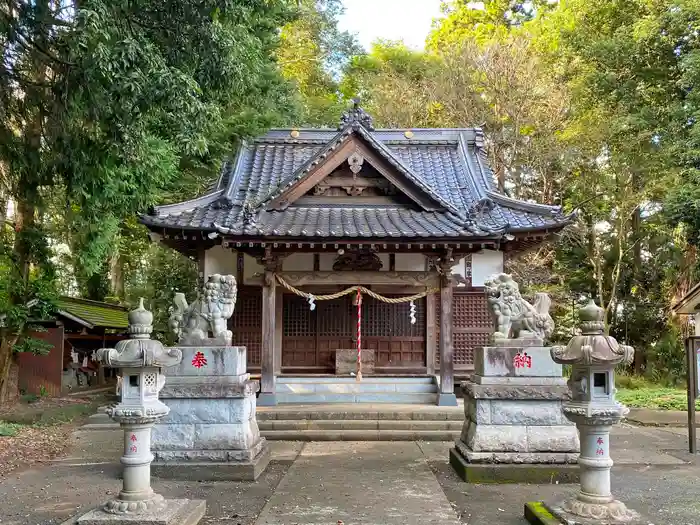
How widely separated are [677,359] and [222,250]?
17685mm

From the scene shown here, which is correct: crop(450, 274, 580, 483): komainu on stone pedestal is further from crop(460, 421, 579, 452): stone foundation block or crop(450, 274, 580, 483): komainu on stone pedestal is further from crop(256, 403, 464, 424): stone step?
crop(256, 403, 464, 424): stone step

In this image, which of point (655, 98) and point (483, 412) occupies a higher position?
point (655, 98)

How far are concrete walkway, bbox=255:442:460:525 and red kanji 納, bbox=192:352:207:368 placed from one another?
6.59ft

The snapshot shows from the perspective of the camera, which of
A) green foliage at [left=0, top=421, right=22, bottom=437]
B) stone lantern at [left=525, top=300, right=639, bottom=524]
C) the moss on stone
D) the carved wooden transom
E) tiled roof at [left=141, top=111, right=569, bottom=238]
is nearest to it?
stone lantern at [left=525, top=300, right=639, bottom=524]

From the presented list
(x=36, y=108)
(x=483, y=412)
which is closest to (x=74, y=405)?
(x=36, y=108)

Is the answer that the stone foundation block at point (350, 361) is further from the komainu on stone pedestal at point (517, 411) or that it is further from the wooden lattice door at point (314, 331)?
the komainu on stone pedestal at point (517, 411)

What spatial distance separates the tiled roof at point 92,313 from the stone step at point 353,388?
280 inches

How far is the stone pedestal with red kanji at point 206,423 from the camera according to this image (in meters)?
8.13

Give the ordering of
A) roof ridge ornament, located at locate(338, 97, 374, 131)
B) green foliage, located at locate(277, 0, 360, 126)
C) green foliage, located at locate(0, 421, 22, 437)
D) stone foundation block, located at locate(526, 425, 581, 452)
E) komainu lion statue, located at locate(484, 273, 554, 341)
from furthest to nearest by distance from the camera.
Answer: green foliage, located at locate(277, 0, 360, 126) → roof ridge ornament, located at locate(338, 97, 374, 131) → green foliage, located at locate(0, 421, 22, 437) → komainu lion statue, located at locate(484, 273, 554, 341) → stone foundation block, located at locate(526, 425, 581, 452)

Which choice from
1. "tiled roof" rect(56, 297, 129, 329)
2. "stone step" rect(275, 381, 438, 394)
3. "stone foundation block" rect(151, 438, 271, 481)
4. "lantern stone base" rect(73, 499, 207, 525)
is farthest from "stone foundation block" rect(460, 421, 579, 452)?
"tiled roof" rect(56, 297, 129, 329)

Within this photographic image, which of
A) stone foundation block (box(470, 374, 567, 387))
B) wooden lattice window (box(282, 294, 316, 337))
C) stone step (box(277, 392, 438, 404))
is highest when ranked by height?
wooden lattice window (box(282, 294, 316, 337))

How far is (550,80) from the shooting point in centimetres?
2277

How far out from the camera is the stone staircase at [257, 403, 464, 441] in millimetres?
11555

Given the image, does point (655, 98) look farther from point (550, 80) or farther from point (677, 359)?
point (677, 359)
